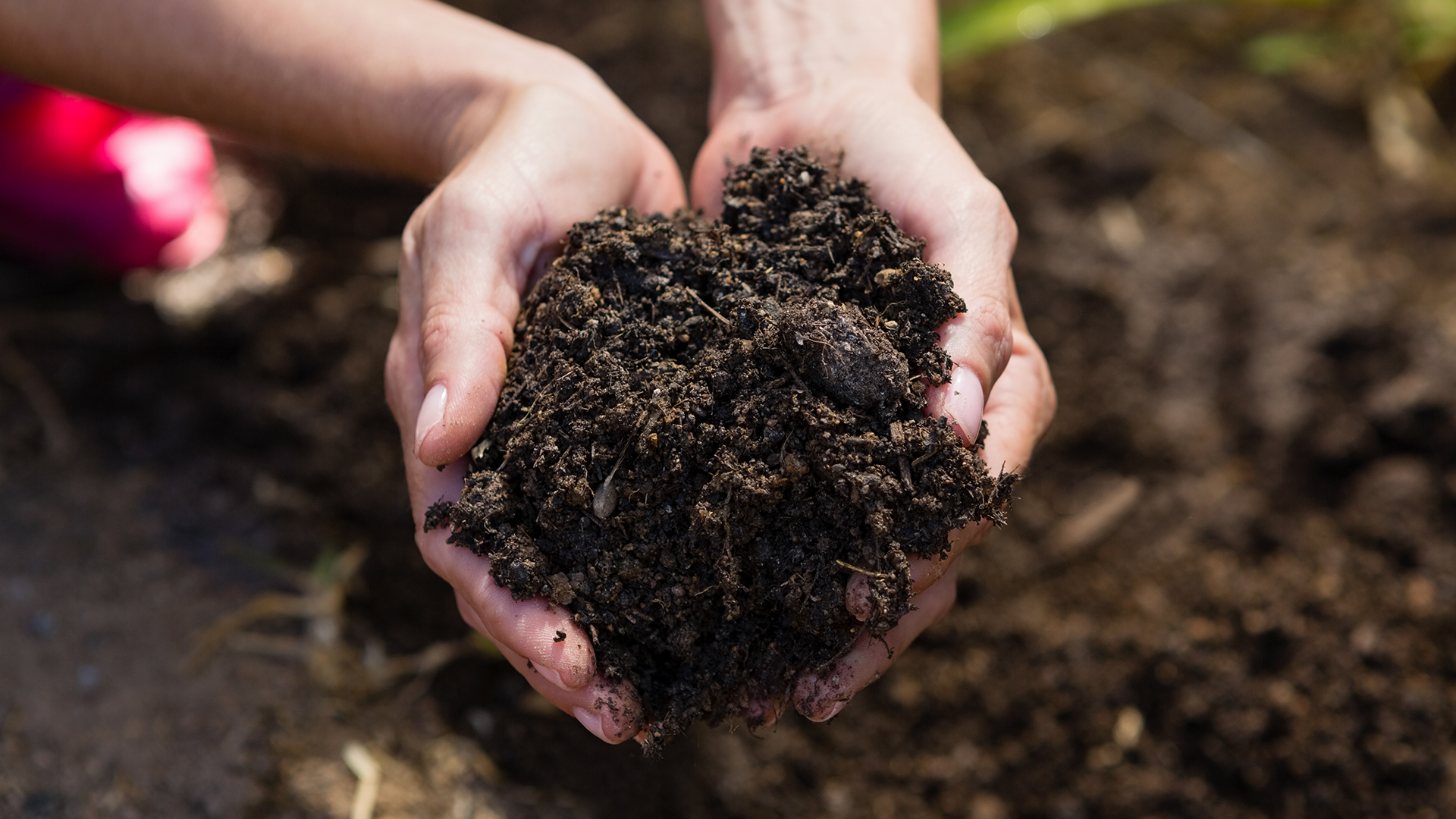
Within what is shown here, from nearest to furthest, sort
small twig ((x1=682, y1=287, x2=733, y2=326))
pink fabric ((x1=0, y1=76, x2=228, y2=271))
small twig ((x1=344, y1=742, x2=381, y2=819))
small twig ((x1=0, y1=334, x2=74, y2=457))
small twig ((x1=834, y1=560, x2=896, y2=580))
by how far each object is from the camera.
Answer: small twig ((x1=834, y1=560, x2=896, y2=580)) < small twig ((x1=682, y1=287, x2=733, y2=326)) < small twig ((x1=344, y1=742, x2=381, y2=819)) < small twig ((x1=0, y1=334, x2=74, y2=457)) < pink fabric ((x1=0, y1=76, x2=228, y2=271))

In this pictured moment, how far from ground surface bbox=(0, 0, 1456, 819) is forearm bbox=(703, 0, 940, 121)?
0.76m

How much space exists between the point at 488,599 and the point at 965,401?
647 millimetres

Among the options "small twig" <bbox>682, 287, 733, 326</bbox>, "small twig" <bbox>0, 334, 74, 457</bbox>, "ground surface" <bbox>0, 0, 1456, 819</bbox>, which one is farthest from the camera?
"small twig" <bbox>0, 334, 74, 457</bbox>

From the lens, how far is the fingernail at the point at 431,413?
1141 millimetres

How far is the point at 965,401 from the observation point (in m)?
1.15

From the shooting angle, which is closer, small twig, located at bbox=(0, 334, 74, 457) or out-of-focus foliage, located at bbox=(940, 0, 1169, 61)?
small twig, located at bbox=(0, 334, 74, 457)

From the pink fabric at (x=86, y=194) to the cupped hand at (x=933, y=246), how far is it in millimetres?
1520

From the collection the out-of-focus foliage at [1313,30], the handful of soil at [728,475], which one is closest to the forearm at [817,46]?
the handful of soil at [728,475]

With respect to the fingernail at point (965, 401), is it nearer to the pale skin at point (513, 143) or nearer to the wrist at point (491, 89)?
the pale skin at point (513, 143)

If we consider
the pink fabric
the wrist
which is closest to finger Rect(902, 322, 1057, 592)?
the wrist

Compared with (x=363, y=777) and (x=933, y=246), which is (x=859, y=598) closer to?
(x=933, y=246)

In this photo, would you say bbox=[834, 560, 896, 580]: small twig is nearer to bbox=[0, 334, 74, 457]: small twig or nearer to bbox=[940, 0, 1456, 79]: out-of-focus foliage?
bbox=[940, 0, 1456, 79]: out-of-focus foliage

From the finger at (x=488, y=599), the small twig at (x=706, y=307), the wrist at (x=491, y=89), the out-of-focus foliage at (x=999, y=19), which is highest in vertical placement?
the wrist at (x=491, y=89)

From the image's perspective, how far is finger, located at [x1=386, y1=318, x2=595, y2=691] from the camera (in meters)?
1.12
